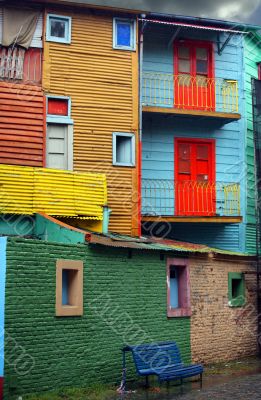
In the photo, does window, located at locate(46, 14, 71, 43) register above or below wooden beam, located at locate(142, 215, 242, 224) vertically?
above

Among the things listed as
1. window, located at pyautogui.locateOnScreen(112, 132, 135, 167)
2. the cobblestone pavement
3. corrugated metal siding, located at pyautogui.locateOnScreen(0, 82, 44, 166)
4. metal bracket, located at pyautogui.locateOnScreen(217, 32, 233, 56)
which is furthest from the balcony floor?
the cobblestone pavement

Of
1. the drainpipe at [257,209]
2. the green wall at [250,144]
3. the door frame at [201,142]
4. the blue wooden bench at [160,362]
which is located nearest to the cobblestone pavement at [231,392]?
the blue wooden bench at [160,362]

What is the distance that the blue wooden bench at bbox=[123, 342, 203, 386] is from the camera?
12.5m

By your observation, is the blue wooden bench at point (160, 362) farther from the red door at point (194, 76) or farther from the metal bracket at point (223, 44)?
the metal bracket at point (223, 44)

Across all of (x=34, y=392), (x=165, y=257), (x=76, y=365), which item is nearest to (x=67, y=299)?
(x=76, y=365)

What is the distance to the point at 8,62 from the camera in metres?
16.2

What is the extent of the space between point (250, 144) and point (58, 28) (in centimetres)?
745

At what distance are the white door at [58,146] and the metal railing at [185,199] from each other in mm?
3049

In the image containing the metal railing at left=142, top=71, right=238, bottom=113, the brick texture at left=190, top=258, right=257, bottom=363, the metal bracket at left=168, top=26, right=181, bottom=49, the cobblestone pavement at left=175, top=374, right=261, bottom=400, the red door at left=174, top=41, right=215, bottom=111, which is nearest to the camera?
the cobblestone pavement at left=175, top=374, right=261, bottom=400

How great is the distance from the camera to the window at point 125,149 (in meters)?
17.2

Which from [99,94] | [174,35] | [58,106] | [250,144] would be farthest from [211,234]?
[58,106]

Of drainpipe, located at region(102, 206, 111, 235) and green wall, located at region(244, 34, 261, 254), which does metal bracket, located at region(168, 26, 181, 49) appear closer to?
green wall, located at region(244, 34, 261, 254)

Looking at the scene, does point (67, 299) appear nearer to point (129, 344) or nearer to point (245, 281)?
point (129, 344)

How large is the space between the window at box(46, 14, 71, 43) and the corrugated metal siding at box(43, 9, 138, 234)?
15 cm
